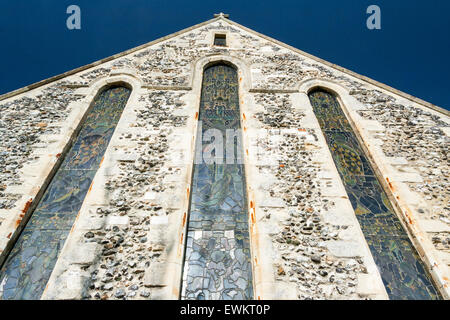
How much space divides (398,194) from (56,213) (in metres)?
5.96

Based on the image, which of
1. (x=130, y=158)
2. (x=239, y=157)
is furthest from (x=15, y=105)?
(x=239, y=157)

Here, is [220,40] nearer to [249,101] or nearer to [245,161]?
[249,101]

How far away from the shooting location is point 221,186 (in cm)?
468

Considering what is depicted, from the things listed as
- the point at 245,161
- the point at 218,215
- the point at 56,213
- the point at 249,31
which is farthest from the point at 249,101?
the point at 56,213

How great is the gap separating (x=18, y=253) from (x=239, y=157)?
393 centimetres

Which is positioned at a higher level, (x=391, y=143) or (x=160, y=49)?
(x=160, y=49)

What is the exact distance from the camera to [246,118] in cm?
564

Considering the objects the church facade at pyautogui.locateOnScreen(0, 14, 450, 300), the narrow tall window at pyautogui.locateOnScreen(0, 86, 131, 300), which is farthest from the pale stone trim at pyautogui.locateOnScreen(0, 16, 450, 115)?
the narrow tall window at pyautogui.locateOnScreen(0, 86, 131, 300)

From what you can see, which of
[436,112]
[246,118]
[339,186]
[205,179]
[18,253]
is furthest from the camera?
[436,112]

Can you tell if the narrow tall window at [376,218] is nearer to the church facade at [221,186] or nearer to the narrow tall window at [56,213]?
the church facade at [221,186]

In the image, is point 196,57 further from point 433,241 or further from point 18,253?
point 433,241

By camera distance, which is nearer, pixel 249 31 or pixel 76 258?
pixel 76 258

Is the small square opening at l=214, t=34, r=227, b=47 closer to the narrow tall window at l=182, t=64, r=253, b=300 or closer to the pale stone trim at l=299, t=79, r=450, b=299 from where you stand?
the narrow tall window at l=182, t=64, r=253, b=300

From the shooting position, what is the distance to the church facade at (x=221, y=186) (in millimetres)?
3469
